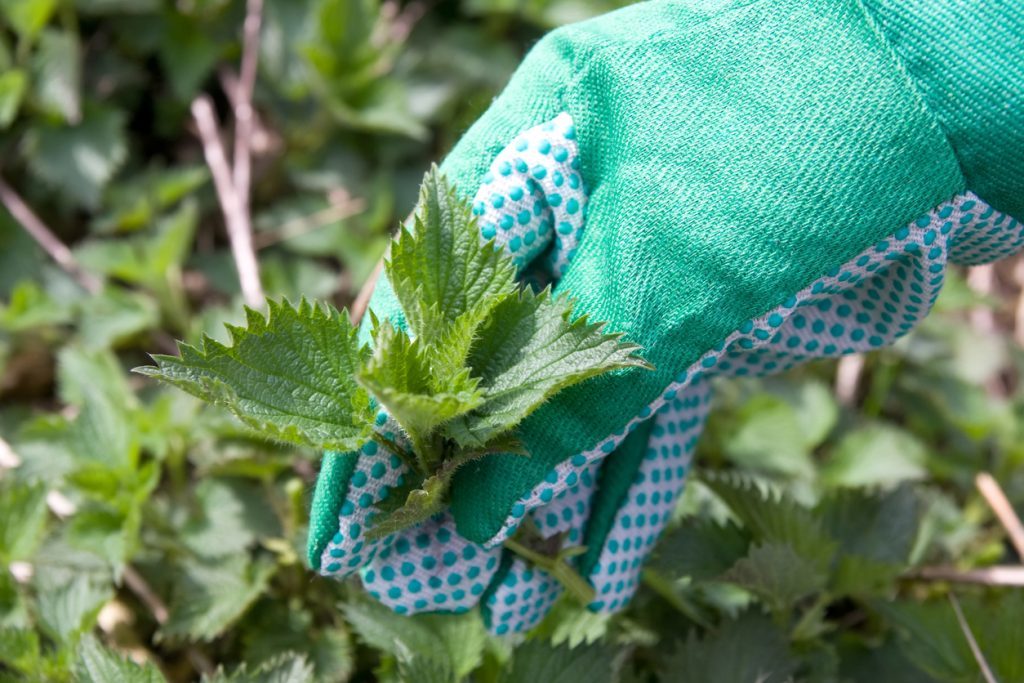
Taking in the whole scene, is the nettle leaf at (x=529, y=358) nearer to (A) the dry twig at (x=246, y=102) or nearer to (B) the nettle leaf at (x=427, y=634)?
(B) the nettle leaf at (x=427, y=634)

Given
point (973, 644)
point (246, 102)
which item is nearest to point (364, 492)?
point (973, 644)

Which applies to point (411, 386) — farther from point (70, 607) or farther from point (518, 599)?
point (70, 607)

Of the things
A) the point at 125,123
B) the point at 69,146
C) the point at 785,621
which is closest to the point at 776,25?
the point at 785,621

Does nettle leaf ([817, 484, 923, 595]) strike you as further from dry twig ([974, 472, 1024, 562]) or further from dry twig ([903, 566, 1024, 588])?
dry twig ([974, 472, 1024, 562])

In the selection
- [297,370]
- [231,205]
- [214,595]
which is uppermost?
[297,370]

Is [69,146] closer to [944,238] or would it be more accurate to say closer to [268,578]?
[268,578]

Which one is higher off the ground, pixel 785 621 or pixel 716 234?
pixel 716 234
